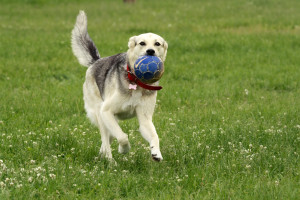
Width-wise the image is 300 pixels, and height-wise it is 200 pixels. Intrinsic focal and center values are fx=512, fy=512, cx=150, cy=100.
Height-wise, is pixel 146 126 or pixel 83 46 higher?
pixel 83 46

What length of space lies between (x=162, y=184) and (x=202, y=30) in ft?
40.6

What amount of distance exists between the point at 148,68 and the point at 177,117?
110 inches

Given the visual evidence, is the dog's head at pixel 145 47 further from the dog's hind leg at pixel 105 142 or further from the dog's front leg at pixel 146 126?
the dog's hind leg at pixel 105 142

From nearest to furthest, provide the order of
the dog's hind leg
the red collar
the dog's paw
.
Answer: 1. the red collar
2. the dog's paw
3. the dog's hind leg

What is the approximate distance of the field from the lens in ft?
16.8

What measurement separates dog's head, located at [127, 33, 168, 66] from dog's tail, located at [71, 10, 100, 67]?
159cm

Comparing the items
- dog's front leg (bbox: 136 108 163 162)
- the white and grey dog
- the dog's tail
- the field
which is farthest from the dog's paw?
the dog's tail

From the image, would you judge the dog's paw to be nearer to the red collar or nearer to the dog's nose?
the red collar

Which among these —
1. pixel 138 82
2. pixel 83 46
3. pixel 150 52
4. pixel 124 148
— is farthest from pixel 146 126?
pixel 83 46

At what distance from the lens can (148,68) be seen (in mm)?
5613

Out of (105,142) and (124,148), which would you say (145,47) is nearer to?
(124,148)

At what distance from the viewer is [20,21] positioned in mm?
20109

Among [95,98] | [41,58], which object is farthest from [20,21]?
[95,98]

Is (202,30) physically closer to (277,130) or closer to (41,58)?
(41,58)
